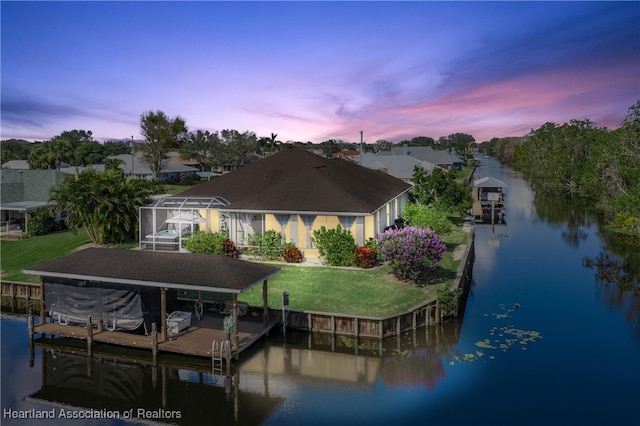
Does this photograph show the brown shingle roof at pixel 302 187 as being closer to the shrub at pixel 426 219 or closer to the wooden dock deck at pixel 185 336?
the shrub at pixel 426 219

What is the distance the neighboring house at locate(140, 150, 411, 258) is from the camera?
94.1 ft

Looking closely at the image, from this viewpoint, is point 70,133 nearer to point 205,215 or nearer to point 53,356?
point 205,215

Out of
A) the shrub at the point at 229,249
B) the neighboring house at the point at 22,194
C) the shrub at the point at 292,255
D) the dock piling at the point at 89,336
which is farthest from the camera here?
the neighboring house at the point at 22,194

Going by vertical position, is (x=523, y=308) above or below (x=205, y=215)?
below

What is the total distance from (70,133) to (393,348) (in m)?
187

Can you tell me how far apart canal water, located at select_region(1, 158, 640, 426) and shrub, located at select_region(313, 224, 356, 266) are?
22.6 ft

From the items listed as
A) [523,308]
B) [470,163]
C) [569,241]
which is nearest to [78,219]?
[523,308]

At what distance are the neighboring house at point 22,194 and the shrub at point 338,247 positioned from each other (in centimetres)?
2328

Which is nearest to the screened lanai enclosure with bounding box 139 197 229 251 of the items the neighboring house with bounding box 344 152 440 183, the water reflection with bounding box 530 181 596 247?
the water reflection with bounding box 530 181 596 247

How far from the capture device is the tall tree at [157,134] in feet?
252

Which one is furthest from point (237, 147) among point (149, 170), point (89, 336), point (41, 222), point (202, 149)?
point (89, 336)

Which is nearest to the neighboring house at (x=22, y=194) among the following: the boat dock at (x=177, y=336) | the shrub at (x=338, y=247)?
the boat dock at (x=177, y=336)

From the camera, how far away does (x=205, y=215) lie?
3244 centimetres

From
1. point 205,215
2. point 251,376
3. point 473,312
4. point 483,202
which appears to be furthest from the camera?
point 483,202
